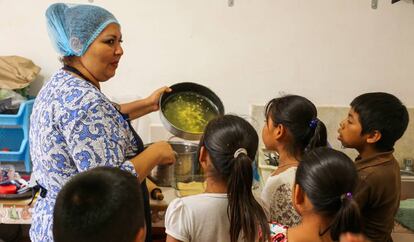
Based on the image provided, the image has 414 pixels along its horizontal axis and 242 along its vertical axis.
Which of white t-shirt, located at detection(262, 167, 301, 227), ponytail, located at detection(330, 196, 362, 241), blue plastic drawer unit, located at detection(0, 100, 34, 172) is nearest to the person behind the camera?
ponytail, located at detection(330, 196, 362, 241)

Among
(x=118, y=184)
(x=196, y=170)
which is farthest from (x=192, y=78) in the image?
(x=118, y=184)

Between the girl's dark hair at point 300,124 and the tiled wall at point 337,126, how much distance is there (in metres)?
0.97

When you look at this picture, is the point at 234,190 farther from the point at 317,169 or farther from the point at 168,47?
the point at 168,47

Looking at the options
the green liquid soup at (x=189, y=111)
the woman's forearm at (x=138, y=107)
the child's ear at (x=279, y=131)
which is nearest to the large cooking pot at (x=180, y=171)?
the green liquid soup at (x=189, y=111)

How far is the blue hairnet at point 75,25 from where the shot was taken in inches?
47.1

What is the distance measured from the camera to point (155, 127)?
8.11 feet

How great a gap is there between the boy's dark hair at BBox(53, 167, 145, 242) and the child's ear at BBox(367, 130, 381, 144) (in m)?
1.01

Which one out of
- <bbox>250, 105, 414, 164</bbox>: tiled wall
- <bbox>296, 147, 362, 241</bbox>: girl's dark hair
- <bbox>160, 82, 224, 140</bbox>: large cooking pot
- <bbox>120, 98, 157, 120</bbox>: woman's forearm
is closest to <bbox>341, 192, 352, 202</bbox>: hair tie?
<bbox>296, 147, 362, 241</bbox>: girl's dark hair

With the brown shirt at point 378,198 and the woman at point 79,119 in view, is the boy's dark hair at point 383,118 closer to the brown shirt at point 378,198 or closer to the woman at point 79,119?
the brown shirt at point 378,198

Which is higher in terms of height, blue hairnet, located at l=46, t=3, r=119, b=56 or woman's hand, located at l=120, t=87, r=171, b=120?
blue hairnet, located at l=46, t=3, r=119, b=56

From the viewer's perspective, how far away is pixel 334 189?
3.31 feet

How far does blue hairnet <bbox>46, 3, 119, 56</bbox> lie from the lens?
1197 mm

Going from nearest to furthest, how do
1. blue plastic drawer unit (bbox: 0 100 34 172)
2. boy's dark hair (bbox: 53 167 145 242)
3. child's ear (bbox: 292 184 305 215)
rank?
1. boy's dark hair (bbox: 53 167 145 242)
2. child's ear (bbox: 292 184 305 215)
3. blue plastic drawer unit (bbox: 0 100 34 172)

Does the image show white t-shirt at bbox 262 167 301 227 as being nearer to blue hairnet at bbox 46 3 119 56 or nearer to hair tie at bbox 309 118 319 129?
hair tie at bbox 309 118 319 129
